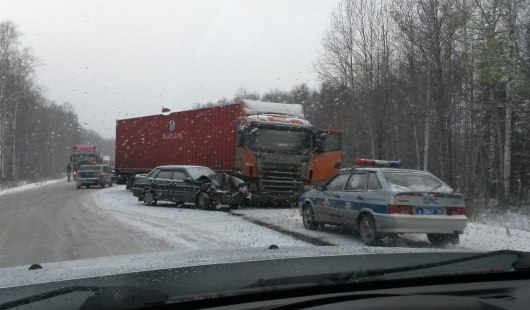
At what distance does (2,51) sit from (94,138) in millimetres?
33112

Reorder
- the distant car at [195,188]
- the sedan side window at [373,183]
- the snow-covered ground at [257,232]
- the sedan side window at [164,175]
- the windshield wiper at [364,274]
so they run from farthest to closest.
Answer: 1. the sedan side window at [164,175]
2. the distant car at [195,188]
3. the snow-covered ground at [257,232]
4. the sedan side window at [373,183]
5. the windshield wiper at [364,274]

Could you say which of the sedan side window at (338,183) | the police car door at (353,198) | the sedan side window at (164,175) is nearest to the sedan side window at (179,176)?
the sedan side window at (164,175)

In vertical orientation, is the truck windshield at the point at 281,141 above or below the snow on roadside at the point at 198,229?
above

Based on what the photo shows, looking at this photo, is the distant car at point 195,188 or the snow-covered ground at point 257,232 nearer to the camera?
the snow-covered ground at point 257,232

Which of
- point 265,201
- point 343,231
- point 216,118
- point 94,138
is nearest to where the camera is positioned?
point 343,231

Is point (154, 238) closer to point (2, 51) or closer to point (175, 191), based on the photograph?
point (175, 191)

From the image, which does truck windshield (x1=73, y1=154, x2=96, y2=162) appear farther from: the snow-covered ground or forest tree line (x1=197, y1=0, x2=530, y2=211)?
the snow-covered ground

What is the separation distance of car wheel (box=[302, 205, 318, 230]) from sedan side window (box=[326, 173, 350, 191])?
36.3 inches

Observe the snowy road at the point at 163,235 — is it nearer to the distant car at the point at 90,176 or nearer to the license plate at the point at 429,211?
the license plate at the point at 429,211

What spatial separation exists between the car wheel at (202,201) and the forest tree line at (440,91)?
9.56 metres

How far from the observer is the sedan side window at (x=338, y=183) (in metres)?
11.1

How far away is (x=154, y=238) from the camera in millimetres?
11094

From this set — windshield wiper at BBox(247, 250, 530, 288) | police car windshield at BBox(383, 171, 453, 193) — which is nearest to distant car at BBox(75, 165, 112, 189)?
police car windshield at BBox(383, 171, 453, 193)

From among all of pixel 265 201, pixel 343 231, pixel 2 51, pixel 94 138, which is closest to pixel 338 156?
pixel 265 201
